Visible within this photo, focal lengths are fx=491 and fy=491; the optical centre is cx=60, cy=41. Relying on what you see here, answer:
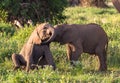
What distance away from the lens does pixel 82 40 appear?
9664mm

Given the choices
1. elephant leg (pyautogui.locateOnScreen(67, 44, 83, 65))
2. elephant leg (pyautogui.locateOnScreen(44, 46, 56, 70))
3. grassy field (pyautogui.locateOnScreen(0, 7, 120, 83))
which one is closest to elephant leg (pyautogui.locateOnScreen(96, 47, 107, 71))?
grassy field (pyautogui.locateOnScreen(0, 7, 120, 83))

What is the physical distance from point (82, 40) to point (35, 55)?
3.44ft

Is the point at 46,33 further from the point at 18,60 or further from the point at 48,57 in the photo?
the point at 18,60

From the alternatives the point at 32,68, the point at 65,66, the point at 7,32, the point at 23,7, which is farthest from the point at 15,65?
the point at 23,7

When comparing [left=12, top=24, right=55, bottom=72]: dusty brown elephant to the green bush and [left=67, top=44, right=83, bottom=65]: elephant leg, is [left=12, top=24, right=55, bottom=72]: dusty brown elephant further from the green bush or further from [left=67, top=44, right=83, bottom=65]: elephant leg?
the green bush

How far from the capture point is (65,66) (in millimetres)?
9797

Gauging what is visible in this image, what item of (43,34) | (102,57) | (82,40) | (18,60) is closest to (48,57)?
(43,34)

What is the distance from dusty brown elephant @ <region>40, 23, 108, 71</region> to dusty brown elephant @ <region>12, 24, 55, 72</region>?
336 millimetres

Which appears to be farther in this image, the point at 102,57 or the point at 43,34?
the point at 102,57

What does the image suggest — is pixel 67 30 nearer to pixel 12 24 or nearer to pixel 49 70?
pixel 49 70

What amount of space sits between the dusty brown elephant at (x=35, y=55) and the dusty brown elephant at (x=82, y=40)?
0.34 meters

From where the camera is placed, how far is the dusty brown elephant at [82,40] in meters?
9.55

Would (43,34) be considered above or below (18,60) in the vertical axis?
above

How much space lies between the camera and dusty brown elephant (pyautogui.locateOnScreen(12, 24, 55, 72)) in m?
9.12
